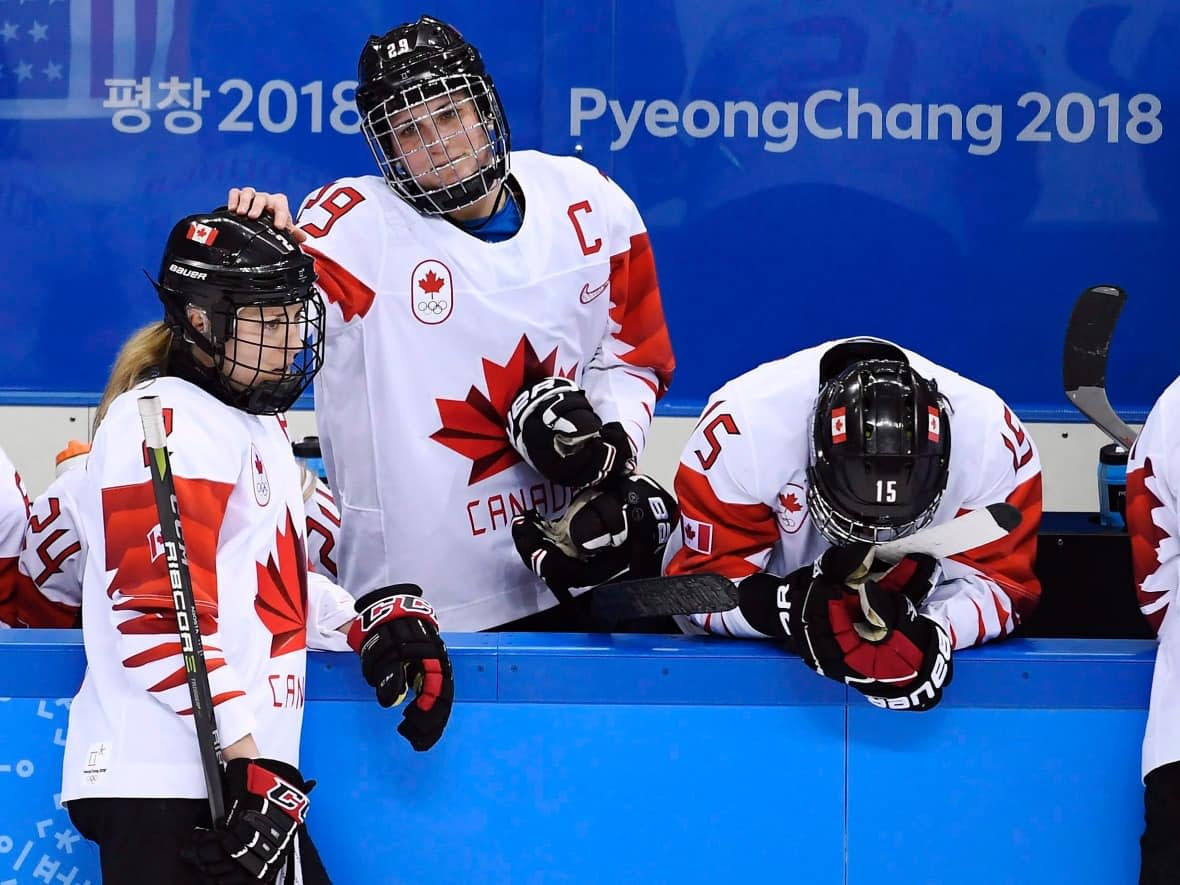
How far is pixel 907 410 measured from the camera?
1867 millimetres

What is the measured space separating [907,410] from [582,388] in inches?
22.8

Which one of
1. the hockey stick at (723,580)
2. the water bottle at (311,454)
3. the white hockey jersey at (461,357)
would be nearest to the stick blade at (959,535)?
the hockey stick at (723,580)

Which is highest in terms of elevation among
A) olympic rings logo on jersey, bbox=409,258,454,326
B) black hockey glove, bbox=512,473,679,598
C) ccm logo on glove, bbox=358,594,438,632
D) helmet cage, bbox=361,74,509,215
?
helmet cage, bbox=361,74,509,215

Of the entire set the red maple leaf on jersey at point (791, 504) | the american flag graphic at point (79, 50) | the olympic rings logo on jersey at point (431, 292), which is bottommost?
the red maple leaf on jersey at point (791, 504)

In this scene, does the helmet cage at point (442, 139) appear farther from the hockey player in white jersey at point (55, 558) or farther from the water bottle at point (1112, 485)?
the water bottle at point (1112, 485)

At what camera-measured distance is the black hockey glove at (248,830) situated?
157 centimetres

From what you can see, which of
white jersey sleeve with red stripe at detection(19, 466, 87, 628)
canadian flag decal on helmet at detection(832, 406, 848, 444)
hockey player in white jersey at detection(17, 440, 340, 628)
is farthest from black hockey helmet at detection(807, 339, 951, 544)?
white jersey sleeve with red stripe at detection(19, 466, 87, 628)

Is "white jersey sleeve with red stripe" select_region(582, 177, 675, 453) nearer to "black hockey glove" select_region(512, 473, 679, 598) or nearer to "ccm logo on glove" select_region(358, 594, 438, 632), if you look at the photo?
"black hockey glove" select_region(512, 473, 679, 598)

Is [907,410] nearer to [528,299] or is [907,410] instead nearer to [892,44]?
[528,299]

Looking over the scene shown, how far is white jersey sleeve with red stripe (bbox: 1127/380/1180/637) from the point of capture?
72.9 inches

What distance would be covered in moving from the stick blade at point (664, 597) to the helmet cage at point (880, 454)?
6.5 inches

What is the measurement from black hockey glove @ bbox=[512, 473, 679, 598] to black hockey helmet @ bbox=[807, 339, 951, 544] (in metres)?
0.31

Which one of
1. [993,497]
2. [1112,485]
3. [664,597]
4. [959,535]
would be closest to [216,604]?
[664,597]

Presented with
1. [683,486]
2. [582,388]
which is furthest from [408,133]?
[683,486]
